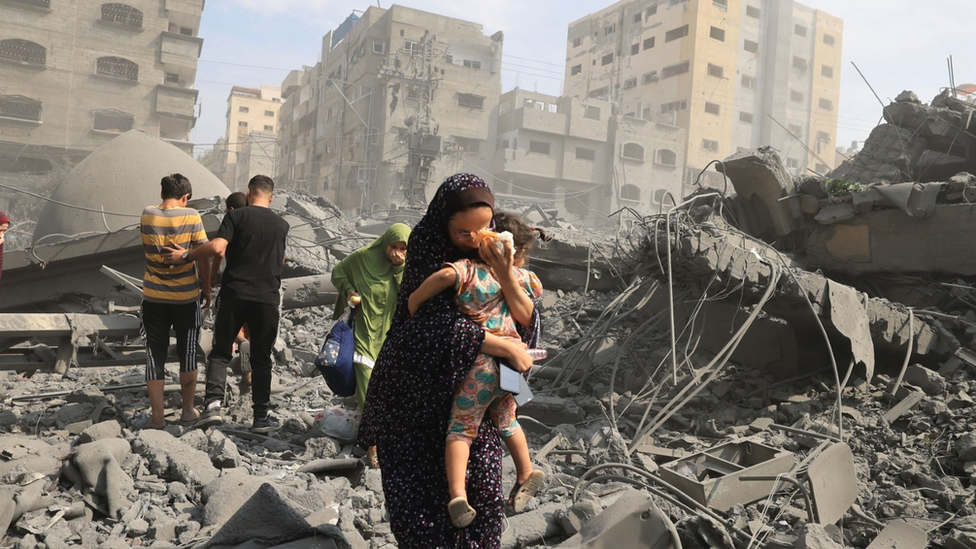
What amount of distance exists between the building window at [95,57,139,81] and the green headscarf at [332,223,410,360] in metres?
34.6

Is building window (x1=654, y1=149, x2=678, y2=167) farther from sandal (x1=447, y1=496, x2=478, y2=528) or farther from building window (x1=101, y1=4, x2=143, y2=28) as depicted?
sandal (x1=447, y1=496, x2=478, y2=528)

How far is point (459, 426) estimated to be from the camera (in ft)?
7.97

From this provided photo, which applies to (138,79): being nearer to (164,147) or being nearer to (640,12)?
A: (164,147)

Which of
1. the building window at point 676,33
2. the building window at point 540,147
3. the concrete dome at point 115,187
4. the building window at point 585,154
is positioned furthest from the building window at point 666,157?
the concrete dome at point 115,187

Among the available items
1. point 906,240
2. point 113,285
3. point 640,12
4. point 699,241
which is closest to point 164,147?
point 113,285

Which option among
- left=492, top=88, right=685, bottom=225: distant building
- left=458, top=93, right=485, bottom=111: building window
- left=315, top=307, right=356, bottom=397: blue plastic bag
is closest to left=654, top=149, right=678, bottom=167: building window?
left=492, top=88, right=685, bottom=225: distant building

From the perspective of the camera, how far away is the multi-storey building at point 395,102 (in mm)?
41000

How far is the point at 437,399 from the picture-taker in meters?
2.48

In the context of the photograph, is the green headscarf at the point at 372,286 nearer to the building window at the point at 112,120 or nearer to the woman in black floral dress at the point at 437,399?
the woman in black floral dress at the point at 437,399

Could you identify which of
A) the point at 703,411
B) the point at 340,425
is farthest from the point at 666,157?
the point at 340,425

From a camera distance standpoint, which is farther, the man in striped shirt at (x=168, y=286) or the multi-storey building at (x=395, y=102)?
the multi-storey building at (x=395, y=102)

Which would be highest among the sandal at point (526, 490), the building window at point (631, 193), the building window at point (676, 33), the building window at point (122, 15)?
the building window at point (676, 33)

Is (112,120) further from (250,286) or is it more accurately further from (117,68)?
(250,286)

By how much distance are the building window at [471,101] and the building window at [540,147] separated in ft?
13.9
